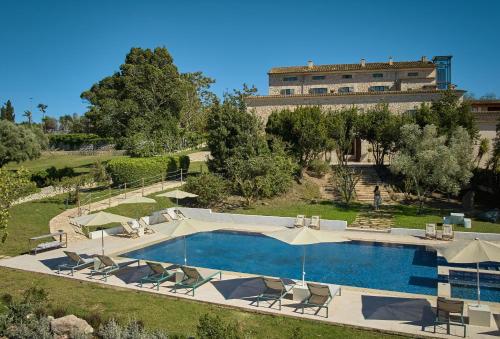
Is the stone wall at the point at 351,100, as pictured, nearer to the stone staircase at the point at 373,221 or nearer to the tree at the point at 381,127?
the tree at the point at 381,127

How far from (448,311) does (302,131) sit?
24230 millimetres

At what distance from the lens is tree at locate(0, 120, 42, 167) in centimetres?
4525

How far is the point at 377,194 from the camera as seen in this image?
26469 millimetres

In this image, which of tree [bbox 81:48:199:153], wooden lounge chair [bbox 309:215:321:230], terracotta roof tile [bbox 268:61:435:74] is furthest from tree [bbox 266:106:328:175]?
terracotta roof tile [bbox 268:61:435:74]

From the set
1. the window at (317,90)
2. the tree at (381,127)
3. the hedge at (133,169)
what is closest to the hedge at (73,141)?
the window at (317,90)

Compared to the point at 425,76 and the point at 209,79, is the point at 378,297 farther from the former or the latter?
the point at 209,79

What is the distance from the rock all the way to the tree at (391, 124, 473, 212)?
21.7 metres

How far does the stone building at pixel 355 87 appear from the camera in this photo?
42906 mm

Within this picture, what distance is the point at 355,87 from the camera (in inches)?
1885

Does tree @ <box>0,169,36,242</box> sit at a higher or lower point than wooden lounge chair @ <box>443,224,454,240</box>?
higher

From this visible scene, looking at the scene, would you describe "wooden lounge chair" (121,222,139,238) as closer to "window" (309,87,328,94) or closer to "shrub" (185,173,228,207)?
"shrub" (185,173,228,207)

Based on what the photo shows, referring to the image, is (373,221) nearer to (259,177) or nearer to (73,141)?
(259,177)

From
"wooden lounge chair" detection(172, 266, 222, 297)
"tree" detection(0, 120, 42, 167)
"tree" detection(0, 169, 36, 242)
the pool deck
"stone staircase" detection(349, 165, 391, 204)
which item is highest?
"tree" detection(0, 120, 42, 167)

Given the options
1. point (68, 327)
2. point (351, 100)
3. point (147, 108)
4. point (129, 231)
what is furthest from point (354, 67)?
point (68, 327)
